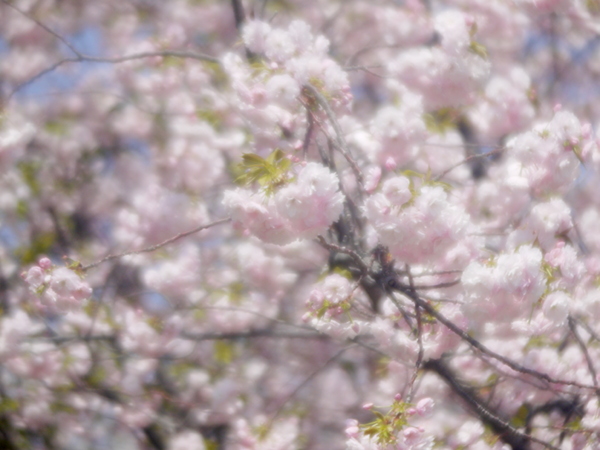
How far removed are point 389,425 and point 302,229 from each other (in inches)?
23.5

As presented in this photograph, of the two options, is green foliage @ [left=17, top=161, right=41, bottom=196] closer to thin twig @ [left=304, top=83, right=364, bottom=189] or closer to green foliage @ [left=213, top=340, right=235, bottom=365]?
green foliage @ [left=213, top=340, right=235, bottom=365]

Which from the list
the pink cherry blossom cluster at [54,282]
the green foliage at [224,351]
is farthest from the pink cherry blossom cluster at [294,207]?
the green foliage at [224,351]

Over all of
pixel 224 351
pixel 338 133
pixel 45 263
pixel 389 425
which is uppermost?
pixel 224 351

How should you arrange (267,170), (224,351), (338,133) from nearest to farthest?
(267,170) < (338,133) < (224,351)

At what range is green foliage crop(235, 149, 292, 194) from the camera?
1.75 metres

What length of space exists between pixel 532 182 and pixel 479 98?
1376 millimetres

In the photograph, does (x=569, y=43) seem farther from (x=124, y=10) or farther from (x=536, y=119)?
(x=124, y=10)

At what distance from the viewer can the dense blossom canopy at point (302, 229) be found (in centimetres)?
195

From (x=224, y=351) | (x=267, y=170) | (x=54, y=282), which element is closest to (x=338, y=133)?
(x=267, y=170)

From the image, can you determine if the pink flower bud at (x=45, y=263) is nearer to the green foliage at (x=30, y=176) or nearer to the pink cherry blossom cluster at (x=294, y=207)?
the pink cherry blossom cluster at (x=294, y=207)

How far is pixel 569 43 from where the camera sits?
514 cm

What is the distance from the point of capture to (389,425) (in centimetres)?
166

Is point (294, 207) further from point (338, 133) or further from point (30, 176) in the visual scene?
point (30, 176)

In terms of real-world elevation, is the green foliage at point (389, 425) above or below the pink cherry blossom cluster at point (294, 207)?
below
